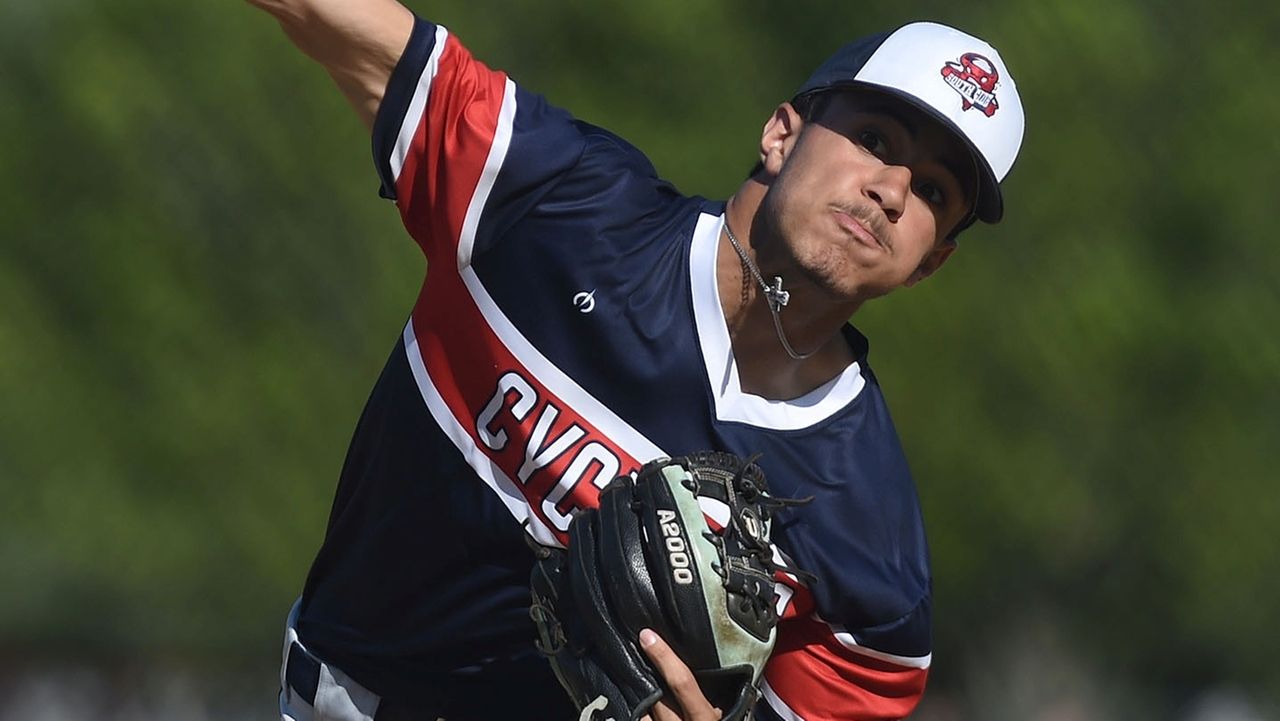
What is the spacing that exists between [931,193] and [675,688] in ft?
3.73

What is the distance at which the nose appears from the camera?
132 inches

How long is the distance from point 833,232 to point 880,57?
1.23 ft

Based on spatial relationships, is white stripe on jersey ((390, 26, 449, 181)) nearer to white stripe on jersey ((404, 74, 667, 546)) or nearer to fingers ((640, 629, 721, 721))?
white stripe on jersey ((404, 74, 667, 546))

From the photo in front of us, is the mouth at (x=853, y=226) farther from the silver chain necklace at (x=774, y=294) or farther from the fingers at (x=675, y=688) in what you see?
the fingers at (x=675, y=688)

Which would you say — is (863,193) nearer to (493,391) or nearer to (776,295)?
(776,295)

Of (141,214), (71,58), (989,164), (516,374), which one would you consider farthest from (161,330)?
(989,164)

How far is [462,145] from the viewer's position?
10.9 feet

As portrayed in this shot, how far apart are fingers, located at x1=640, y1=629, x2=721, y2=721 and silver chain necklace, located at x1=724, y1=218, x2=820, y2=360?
0.77 metres

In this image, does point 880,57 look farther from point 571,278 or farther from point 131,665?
point 131,665

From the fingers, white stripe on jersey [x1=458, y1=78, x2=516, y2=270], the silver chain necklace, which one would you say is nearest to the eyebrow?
the silver chain necklace

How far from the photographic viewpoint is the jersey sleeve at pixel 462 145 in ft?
10.8

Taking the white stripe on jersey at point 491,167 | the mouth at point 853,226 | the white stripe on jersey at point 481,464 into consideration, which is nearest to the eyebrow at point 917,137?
the mouth at point 853,226

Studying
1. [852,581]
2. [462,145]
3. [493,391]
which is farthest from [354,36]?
[852,581]

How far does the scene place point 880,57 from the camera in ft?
11.4
